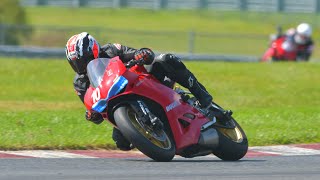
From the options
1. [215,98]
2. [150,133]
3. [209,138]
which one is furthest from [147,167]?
[215,98]

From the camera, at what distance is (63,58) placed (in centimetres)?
2717

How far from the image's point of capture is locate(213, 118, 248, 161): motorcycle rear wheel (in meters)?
10.0

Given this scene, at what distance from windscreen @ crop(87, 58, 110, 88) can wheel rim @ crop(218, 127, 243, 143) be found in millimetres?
1453

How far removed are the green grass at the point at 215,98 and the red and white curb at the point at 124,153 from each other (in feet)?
1.07

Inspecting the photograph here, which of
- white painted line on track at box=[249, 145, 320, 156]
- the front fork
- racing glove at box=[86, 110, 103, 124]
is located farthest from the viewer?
white painted line on track at box=[249, 145, 320, 156]

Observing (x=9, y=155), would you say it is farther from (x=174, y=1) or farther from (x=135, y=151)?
(x=174, y=1)

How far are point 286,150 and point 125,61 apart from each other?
2452 mm

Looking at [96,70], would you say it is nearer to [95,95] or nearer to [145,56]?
[95,95]

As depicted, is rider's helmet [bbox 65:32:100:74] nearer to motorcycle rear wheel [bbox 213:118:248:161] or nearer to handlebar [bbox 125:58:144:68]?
handlebar [bbox 125:58:144:68]

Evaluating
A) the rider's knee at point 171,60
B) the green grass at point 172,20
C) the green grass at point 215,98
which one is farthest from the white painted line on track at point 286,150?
the green grass at point 172,20

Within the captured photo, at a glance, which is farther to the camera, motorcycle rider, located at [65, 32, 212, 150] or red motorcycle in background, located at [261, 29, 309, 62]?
red motorcycle in background, located at [261, 29, 309, 62]

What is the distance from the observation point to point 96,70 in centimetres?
966

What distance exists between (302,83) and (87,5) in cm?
2294

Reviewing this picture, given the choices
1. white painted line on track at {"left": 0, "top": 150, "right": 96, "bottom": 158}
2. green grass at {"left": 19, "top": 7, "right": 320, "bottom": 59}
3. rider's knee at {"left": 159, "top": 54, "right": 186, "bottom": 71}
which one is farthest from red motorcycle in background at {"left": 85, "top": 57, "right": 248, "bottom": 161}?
green grass at {"left": 19, "top": 7, "right": 320, "bottom": 59}
